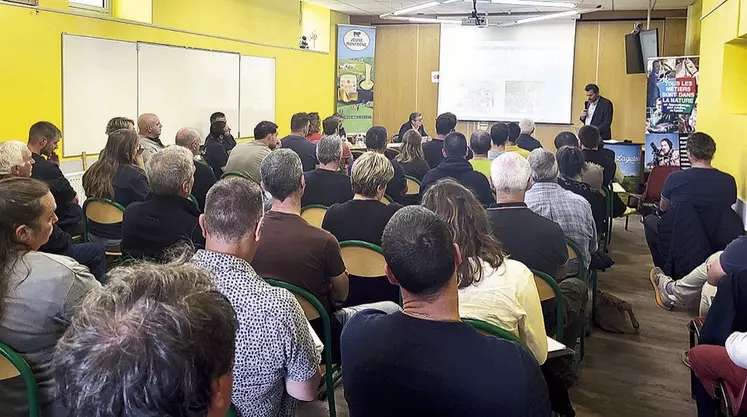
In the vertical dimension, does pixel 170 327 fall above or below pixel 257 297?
above

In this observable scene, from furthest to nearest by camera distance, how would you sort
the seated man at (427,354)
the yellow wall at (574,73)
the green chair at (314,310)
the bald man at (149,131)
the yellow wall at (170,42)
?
the yellow wall at (574,73) → the bald man at (149,131) → the yellow wall at (170,42) → the green chair at (314,310) → the seated man at (427,354)

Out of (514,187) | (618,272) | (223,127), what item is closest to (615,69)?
(618,272)

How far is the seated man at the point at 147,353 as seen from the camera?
36.0 inches

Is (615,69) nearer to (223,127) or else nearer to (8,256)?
(223,127)

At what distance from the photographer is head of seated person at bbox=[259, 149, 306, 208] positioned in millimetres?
3172

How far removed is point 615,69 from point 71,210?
9.56 m

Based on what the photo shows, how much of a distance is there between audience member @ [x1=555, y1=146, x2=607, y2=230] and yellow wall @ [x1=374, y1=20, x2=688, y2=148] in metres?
6.86

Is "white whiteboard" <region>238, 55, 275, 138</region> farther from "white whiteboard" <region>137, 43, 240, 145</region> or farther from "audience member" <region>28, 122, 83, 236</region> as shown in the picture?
"audience member" <region>28, 122, 83, 236</region>

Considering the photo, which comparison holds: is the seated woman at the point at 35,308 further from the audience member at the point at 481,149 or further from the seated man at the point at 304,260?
the audience member at the point at 481,149

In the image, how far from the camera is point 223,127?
7.43 m

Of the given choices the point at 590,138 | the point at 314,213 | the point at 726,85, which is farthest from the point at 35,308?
the point at 726,85

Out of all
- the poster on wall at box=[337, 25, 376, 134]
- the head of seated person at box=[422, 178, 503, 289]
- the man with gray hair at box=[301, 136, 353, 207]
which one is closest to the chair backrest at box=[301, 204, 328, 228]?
the man with gray hair at box=[301, 136, 353, 207]

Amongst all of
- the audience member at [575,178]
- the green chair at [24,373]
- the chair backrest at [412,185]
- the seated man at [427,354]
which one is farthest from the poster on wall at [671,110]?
the green chair at [24,373]

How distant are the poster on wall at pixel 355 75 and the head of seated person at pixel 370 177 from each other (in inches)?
359
